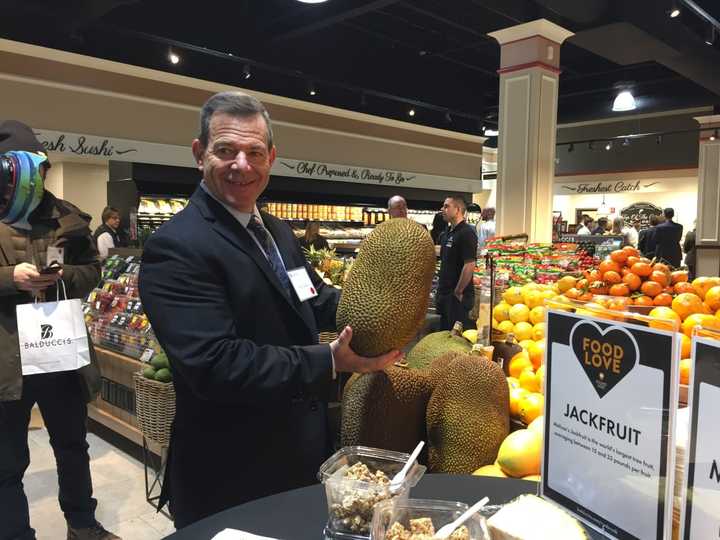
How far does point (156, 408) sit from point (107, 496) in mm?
651

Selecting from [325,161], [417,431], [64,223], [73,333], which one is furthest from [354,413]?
[325,161]

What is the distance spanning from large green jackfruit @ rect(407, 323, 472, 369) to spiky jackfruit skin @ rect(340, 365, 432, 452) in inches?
11.8

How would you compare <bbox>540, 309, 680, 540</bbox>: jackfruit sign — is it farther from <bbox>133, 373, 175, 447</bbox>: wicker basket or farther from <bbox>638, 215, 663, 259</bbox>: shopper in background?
<bbox>638, 215, 663, 259</bbox>: shopper in background

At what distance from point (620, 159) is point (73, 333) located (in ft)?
47.5

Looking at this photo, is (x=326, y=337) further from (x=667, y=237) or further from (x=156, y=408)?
(x=667, y=237)

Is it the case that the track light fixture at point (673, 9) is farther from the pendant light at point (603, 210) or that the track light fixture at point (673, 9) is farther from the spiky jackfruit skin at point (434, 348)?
the pendant light at point (603, 210)

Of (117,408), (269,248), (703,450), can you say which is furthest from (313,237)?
(703,450)

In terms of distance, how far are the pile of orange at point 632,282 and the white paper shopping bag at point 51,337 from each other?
1.89 metres

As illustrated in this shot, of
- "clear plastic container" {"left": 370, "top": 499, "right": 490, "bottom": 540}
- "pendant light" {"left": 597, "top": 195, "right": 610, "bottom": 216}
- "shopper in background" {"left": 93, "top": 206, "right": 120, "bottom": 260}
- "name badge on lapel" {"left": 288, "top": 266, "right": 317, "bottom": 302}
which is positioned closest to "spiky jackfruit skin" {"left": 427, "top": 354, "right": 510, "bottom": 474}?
"name badge on lapel" {"left": 288, "top": 266, "right": 317, "bottom": 302}

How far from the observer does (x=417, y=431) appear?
155 centimetres

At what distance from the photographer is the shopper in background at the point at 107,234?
→ 6062mm

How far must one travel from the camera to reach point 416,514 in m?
0.78

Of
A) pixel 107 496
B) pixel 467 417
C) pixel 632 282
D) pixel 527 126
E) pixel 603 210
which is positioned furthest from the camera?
pixel 603 210

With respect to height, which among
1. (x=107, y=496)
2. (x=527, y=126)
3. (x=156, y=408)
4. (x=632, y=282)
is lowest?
(x=107, y=496)
